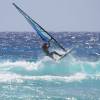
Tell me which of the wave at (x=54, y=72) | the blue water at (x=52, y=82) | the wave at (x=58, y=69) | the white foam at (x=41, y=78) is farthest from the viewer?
the wave at (x=58, y=69)

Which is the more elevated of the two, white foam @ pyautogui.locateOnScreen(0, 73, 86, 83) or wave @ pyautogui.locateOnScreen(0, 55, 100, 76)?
wave @ pyautogui.locateOnScreen(0, 55, 100, 76)

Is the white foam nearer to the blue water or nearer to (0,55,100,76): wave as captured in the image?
the blue water

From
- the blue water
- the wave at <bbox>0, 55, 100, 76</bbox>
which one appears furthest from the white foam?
the wave at <bbox>0, 55, 100, 76</bbox>

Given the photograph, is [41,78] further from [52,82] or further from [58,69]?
[58,69]

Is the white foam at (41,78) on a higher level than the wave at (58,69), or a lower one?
lower

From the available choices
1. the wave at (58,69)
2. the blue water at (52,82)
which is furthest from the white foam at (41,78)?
the wave at (58,69)

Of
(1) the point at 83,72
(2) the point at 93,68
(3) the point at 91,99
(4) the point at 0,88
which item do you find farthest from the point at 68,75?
(3) the point at 91,99

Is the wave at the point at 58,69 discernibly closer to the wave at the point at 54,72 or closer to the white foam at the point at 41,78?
the wave at the point at 54,72

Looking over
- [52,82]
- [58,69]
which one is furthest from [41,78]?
[58,69]

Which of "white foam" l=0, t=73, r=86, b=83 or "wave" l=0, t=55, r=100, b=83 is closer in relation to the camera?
"white foam" l=0, t=73, r=86, b=83

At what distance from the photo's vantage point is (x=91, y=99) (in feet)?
68.0

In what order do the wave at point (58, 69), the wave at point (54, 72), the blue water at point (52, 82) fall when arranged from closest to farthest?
the blue water at point (52, 82), the wave at point (54, 72), the wave at point (58, 69)

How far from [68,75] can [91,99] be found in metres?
9.71

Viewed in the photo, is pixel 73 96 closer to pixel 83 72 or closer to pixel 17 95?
pixel 17 95
